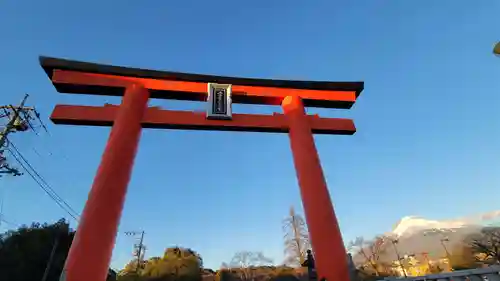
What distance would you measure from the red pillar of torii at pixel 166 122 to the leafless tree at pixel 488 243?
2267cm

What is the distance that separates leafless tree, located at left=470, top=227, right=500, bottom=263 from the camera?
20.6 metres

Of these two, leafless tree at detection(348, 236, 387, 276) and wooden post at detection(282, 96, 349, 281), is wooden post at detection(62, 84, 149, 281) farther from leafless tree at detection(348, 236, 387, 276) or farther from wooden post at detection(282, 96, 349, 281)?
leafless tree at detection(348, 236, 387, 276)

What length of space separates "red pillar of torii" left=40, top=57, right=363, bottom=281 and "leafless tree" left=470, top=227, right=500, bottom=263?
22.7 meters

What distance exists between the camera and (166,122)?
5562 mm

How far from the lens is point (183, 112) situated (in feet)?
18.7

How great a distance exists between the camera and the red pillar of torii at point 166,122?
4094 millimetres

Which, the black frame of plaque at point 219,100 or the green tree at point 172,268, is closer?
the black frame of plaque at point 219,100

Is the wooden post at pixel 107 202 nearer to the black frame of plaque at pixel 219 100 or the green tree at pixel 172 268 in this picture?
the black frame of plaque at pixel 219 100

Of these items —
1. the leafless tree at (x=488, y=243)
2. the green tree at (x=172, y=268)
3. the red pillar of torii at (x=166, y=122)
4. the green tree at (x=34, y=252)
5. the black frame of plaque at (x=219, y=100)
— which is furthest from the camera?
the leafless tree at (x=488, y=243)

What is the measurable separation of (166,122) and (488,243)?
94.9ft

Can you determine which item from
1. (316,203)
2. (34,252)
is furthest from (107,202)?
(34,252)

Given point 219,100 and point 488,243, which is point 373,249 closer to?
point 488,243

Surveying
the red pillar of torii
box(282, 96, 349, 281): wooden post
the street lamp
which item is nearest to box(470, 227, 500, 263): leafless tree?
the red pillar of torii

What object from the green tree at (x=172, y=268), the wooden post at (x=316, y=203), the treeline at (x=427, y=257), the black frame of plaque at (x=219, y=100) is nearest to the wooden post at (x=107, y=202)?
the black frame of plaque at (x=219, y=100)
